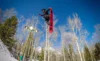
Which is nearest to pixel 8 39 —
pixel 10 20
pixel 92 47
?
pixel 10 20

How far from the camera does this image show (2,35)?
40.3 ft

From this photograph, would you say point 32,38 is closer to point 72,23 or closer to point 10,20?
point 10,20

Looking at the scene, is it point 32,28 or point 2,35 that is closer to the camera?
point 32,28

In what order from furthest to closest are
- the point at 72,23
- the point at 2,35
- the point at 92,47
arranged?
the point at 92,47 < the point at 2,35 < the point at 72,23

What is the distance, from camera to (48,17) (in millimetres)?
6242

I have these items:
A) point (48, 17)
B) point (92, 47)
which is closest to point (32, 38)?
point (48, 17)

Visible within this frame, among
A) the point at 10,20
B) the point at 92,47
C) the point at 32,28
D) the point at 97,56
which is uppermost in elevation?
the point at 10,20

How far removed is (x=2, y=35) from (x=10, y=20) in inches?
97.8

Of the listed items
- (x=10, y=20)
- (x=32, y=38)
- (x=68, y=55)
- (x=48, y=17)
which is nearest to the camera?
(x=48, y=17)

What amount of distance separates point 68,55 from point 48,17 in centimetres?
1543

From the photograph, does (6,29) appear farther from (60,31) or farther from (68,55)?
(68,55)

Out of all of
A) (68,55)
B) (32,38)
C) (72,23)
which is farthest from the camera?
(68,55)

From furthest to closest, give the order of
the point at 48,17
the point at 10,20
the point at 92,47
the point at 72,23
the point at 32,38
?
the point at 92,47
the point at 32,38
the point at 10,20
the point at 72,23
the point at 48,17

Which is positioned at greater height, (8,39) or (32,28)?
(32,28)
